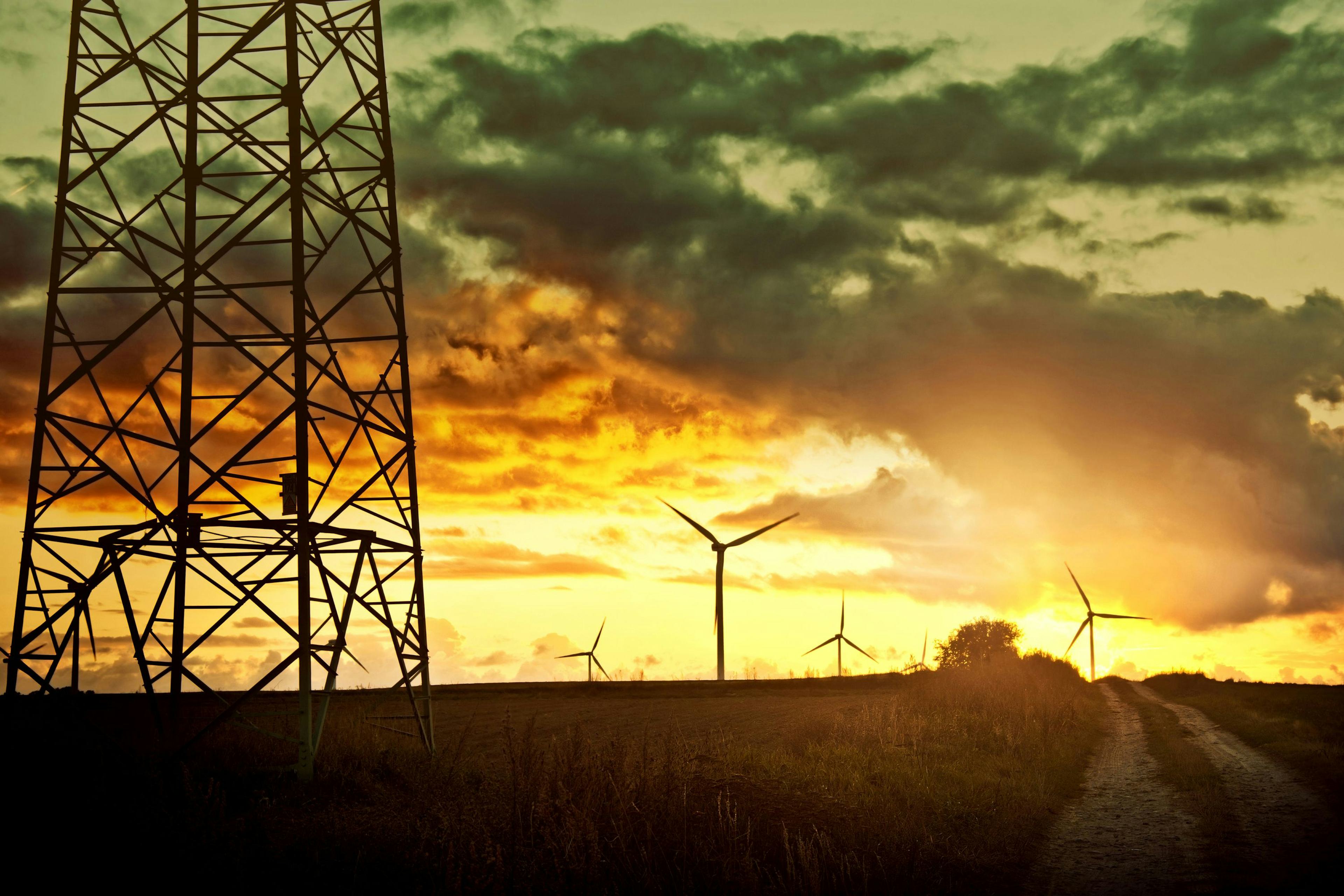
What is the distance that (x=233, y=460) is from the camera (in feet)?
72.1

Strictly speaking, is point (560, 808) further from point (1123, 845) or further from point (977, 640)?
point (977, 640)

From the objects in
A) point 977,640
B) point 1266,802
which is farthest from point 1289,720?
point 977,640

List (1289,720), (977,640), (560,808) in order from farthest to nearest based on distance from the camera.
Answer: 1. (977,640)
2. (1289,720)
3. (560,808)

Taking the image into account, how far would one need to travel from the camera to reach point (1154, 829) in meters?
19.4

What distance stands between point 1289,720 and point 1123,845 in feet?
108

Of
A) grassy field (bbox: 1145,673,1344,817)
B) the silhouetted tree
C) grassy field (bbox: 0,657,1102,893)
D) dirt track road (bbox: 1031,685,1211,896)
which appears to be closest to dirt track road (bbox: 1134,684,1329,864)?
grassy field (bbox: 1145,673,1344,817)

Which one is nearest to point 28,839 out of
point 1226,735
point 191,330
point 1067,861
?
point 191,330

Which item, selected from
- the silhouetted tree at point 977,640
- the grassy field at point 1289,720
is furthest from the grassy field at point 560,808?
the silhouetted tree at point 977,640

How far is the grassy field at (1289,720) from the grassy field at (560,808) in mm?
6893

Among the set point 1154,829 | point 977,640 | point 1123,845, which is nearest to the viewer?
point 1123,845

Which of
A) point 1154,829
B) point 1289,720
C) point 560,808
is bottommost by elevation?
point 1289,720

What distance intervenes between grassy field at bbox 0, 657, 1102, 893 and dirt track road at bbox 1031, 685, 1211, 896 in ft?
1.82

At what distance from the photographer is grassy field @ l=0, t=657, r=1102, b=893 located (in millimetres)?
13109

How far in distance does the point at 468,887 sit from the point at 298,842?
3.43 meters
